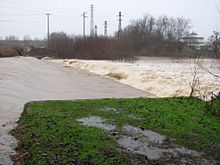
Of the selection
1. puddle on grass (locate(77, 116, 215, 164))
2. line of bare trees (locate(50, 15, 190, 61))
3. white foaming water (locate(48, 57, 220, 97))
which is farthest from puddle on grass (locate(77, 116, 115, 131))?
line of bare trees (locate(50, 15, 190, 61))

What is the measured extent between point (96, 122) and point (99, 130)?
0.95 m

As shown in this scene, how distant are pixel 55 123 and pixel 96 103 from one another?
3408 mm

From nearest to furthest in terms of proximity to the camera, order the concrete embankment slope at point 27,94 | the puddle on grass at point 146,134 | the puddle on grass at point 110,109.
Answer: the puddle on grass at point 146,134 < the concrete embankment slope at point 27,94 < the puddle on grass at point 110,109

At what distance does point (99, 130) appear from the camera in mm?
7660

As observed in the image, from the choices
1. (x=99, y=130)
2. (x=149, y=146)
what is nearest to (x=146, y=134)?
(x=149, y=146)

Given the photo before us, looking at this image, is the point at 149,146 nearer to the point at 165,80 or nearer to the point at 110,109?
the point at 110,109

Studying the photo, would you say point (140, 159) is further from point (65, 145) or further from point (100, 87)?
point (100, 87)

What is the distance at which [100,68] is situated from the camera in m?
30.9

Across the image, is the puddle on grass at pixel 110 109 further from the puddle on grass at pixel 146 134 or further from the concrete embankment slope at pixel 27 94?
the concrete embankment slope at pixel 27 94

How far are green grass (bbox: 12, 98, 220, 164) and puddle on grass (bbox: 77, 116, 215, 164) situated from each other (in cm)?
23

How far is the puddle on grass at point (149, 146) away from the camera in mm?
6205

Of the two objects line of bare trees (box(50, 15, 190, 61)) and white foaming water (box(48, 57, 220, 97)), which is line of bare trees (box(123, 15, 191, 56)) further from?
white foaming water (box(48, 57, 220, 97))

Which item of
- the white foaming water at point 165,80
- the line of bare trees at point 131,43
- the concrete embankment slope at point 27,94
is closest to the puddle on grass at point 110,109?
the concrete embankment slope at point 27,94

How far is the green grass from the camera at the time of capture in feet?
19.7
